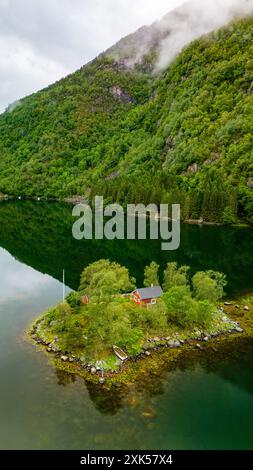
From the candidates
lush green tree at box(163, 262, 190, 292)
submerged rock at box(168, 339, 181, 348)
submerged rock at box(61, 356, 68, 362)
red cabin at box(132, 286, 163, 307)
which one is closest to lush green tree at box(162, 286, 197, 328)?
red cabin at box(132, 286, 163, 307)

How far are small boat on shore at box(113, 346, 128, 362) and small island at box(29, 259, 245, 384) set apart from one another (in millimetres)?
102

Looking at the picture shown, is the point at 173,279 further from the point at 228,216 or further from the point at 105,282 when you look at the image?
→ the point at 228,216

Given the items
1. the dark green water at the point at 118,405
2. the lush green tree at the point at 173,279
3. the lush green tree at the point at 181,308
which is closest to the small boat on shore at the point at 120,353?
the dark green water at the point at 118,405

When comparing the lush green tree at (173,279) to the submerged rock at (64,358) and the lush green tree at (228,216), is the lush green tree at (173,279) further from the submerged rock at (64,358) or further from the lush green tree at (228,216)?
the lush green tree at (228,216)

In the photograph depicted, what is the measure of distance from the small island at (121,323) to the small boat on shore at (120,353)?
0.10 m

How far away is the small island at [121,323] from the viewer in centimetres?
4047

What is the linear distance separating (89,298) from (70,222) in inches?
3177

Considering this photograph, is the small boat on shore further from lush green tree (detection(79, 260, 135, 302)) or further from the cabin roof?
the cabin roof

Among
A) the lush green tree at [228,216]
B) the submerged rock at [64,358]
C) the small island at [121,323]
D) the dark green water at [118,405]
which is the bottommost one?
the dark green water at [118,405]

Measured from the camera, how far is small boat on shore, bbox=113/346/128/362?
40281 millimetres

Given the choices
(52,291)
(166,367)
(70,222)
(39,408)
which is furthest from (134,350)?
(70,222)

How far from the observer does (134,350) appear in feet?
136

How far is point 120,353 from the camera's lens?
41.0 meters

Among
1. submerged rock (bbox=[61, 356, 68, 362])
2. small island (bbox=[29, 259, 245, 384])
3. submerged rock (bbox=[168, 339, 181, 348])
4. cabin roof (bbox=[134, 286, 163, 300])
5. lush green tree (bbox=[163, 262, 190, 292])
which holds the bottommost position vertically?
submerged rock (bbox=[61, 356, 68, 362])
